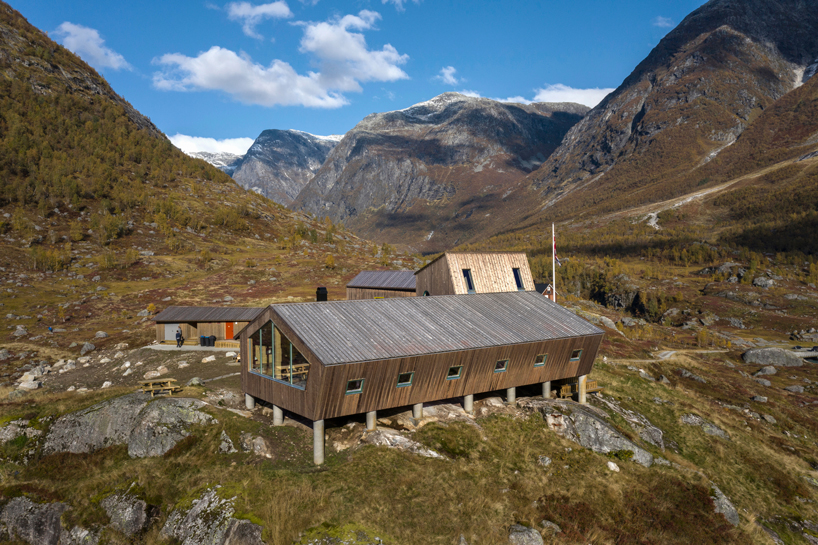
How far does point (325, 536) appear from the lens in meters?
Answer: 18.8

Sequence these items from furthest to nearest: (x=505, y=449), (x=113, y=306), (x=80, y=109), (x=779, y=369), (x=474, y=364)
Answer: (x=80, y=109), (x=779, y=369), (x=113, y=306), (x=474, y=364), (x=505, y=449)

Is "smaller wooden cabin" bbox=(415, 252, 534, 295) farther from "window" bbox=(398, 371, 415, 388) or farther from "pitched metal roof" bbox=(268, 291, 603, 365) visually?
"window" bbox=(398, 371, 415, 388)

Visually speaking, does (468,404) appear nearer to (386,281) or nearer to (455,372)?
(455,372)

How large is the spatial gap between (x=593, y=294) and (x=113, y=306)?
179 meters

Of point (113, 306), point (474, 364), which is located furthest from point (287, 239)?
point (474, 364)

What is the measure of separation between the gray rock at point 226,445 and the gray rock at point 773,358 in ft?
350

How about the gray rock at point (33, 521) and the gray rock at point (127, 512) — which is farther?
the gray rock at point (33, 521)

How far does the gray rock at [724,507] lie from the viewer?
26422 millimetres

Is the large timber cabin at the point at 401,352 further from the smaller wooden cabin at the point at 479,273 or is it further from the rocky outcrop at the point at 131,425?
the rocky outcrop at the point at 131,425

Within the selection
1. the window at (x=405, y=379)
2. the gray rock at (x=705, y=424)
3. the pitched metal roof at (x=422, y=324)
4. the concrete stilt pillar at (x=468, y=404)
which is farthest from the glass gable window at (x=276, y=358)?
the gray rock at (x=705, y=424)

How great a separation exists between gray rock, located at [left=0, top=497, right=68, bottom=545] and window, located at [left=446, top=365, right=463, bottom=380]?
72.0 feet

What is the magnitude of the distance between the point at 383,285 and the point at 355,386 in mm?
39777

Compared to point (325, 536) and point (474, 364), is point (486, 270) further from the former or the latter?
point (325, 536)

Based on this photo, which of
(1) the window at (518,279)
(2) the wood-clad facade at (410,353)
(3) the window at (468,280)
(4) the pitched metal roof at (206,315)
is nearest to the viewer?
(2) the wood-clad facade at (410,353)
